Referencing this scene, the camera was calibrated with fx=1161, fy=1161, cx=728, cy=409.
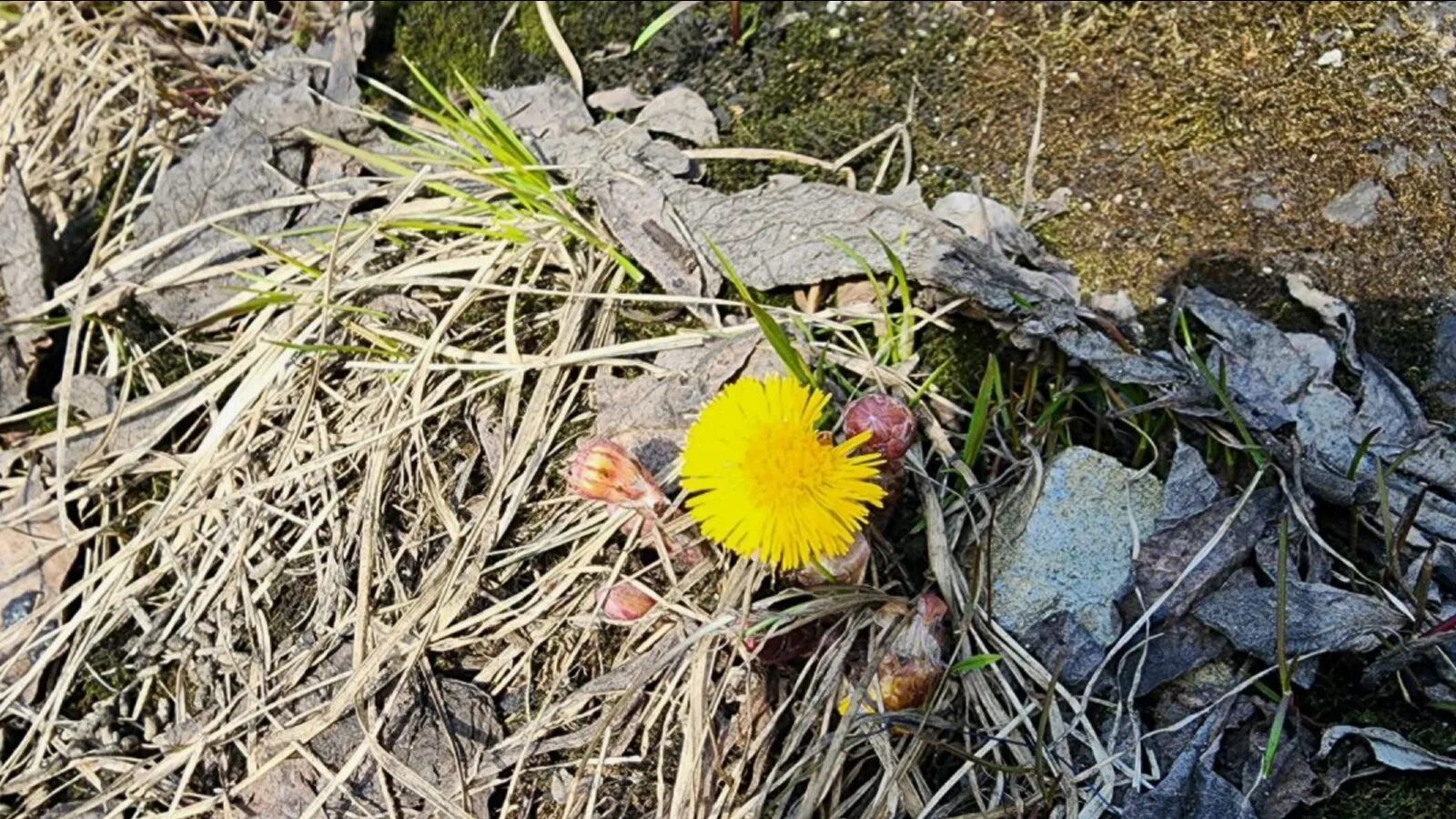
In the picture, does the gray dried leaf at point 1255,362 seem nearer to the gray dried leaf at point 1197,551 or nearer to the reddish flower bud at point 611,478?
the gray dried leaf at point 1197,551

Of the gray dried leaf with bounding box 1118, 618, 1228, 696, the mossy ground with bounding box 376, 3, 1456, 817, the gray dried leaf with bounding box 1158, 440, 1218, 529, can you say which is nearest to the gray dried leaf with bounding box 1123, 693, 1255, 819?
the gray dried leaf with bounding box 1118, 618, 1228, 696

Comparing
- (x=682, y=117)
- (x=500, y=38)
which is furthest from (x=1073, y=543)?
(x=500, y=38)

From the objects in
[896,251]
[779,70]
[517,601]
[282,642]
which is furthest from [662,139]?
[282,642]

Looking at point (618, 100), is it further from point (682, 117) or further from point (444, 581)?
point (444, 581)

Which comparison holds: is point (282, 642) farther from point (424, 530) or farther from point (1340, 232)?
point (1340, 232)

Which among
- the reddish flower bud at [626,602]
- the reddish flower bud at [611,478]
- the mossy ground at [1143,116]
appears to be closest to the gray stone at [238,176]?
the mossy ground at [1143,116]

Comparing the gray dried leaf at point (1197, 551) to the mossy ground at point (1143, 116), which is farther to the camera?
the mossy ground at point (1143, 116)
